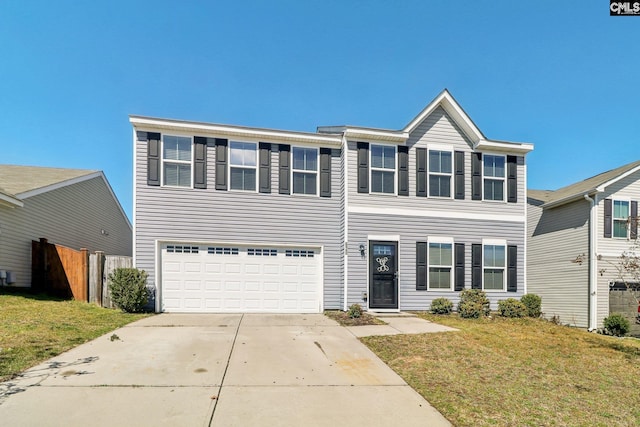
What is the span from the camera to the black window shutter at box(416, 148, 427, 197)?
498 inches

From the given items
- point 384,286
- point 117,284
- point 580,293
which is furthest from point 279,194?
point 580,293

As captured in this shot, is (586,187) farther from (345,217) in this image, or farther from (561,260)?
(345,217)

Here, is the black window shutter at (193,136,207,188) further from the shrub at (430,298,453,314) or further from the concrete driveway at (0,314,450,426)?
the shrub at (430,298,453,314)

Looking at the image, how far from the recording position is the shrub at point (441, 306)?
12000mm

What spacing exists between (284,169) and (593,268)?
37.0 feet

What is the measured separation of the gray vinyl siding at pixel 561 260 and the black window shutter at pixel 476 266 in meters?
3.89

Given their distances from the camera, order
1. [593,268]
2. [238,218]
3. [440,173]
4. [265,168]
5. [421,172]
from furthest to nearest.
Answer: [593,268]
[440,173]
[421,172]
[265,168]
[238,218]

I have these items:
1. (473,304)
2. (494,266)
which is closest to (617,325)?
A: (494,266)

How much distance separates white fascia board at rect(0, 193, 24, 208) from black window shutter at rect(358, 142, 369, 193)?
11.0 metres

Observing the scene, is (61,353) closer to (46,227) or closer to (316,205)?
(316,205)

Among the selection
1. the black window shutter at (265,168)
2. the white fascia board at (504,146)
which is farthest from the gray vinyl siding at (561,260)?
the black window shutter at (265,168)

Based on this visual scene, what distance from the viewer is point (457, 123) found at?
13039 millimetres

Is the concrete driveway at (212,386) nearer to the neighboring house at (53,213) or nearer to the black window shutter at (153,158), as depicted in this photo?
the black window shutter at (153,158)

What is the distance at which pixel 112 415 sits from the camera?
4191 millimetres
